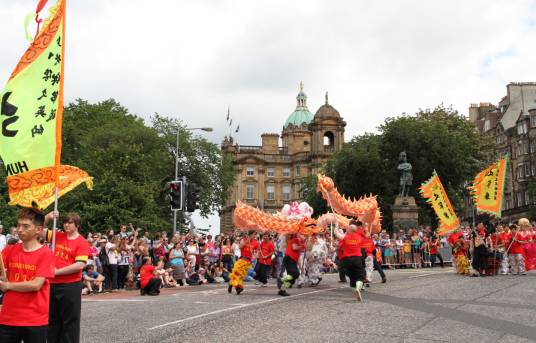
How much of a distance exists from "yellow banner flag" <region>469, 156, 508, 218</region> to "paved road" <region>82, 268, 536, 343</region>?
21.8 ft

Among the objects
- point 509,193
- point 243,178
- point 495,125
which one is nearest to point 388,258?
point 509,193

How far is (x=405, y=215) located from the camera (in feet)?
118

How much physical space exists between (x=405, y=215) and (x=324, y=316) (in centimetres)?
2503

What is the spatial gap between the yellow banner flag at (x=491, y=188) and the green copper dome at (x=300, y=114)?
92.0 metres

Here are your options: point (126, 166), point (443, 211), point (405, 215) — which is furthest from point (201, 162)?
point (443, 211)

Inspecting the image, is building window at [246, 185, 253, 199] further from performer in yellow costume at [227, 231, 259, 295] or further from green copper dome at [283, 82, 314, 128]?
performer in yellow costume at [227, 231, 259, 295]

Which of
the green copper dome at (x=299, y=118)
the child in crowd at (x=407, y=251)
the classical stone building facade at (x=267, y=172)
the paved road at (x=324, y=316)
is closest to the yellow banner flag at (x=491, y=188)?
the paved road at (x=324, y=316)

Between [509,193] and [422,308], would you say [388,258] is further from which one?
[509,193]

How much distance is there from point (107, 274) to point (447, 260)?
751 inches

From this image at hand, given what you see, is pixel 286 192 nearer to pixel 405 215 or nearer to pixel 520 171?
pixel 520 171

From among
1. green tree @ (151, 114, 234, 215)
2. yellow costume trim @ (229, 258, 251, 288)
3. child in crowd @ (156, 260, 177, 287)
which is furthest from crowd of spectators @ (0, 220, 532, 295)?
green tree @ (151, 114, 234, 215)

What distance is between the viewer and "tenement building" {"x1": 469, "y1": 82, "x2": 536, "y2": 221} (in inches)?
2859

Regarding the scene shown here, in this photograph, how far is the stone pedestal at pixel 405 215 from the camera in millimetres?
35625

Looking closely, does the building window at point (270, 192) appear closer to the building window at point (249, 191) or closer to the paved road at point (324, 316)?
the building window at point (249, 191)
